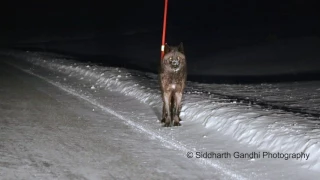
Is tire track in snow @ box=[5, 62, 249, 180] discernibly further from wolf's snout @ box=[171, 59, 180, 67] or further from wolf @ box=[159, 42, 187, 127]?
wolf's snout @ box=[171, 59, 180, 67]

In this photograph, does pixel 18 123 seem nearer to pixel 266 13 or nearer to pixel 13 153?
pixel 13 153

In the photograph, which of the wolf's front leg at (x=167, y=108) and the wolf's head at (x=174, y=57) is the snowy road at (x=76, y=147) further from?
the wolf's head at (x=174, y=57)

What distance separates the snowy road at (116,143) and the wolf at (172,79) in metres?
0.35

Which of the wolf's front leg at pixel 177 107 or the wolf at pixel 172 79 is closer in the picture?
the wolf at pixel 172 79

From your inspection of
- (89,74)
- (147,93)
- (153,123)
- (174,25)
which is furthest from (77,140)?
(174,25)

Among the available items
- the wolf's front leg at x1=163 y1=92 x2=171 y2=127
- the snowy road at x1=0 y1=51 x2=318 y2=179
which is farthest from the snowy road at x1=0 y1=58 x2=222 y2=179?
the wolf's front leg at x1=163 y1=92 x2=171 y2=127

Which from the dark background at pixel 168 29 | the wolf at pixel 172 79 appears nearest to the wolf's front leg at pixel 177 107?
the wolf at pixel 172 79

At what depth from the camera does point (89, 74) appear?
19.5 meters

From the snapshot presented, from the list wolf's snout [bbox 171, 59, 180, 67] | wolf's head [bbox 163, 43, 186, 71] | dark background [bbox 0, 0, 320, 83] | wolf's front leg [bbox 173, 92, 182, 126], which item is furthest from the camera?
dark background [bbox 0, 0, 320, 83]

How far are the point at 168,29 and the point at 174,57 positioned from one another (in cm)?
5051

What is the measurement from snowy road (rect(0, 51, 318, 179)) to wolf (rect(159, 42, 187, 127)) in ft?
1.15

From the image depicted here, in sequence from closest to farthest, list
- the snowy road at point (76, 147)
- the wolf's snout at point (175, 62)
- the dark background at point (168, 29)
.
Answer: the snowy road at point (76, 147) → the wolf's snout at point (175, 62) → the dark background at point (168, 29)

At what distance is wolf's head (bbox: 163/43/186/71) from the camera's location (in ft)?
30.8

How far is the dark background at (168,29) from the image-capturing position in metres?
35.0
